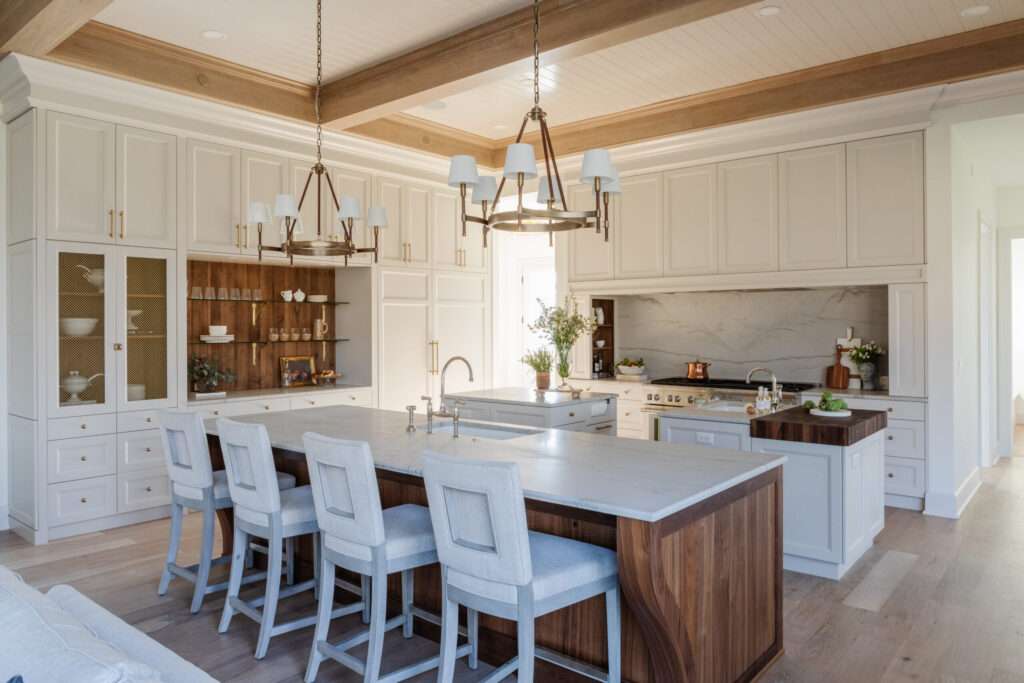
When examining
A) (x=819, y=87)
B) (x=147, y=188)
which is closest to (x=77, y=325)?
(x=147, y=188)

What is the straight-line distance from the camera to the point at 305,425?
11.9ft

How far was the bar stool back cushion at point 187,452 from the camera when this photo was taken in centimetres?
325

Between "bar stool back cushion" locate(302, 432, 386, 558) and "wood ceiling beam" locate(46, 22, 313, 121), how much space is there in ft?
10.7

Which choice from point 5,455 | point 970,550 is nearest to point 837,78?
point 970,550

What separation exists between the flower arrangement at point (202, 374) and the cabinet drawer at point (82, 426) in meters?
0.77

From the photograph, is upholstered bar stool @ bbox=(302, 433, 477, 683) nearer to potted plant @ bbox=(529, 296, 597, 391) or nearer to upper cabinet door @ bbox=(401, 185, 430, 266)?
potted plant @ bbox=(529, 296, 597, 391)

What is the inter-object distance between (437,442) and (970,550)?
3319 mm

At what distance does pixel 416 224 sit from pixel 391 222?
0.94 feet

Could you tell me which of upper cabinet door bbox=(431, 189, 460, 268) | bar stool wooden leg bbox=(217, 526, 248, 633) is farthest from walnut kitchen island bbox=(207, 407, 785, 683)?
upper cabinet door bbox=(431, 189, 460, 268)

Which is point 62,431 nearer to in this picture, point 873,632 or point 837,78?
point 873,632

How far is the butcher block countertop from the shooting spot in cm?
359

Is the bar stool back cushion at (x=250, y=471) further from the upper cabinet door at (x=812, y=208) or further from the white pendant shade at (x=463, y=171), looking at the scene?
the upper cabinet door at (x=812, y=208)

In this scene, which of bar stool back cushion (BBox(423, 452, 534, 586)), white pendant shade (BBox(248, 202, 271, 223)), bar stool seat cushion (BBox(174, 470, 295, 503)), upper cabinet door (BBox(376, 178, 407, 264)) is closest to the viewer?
bar stool back cushion (BBox(423, 452, 534, 586))

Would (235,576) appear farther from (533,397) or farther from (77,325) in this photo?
(533,397)
